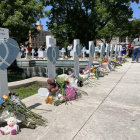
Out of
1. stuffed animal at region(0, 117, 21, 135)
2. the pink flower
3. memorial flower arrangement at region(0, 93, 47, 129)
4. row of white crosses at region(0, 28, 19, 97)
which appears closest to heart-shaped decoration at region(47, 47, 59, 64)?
the pink flower

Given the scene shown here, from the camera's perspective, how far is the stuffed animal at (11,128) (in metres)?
2.41

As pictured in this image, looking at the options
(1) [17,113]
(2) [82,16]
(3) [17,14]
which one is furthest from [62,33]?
(1) [17,113]

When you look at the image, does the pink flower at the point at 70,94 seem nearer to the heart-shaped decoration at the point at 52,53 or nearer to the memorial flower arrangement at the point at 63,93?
the memorial flower arrangement at the point at 63,93

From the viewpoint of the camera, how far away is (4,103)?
2.80 metres

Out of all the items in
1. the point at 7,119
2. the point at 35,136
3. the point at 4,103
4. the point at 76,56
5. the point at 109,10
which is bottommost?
the point at 35,136

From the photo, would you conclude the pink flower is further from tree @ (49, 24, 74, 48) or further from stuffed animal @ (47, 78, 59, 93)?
tree @ (49, 24, 74, 48)

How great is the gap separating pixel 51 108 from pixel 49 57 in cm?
142

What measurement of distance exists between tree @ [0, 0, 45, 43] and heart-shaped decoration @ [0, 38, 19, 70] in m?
12.1

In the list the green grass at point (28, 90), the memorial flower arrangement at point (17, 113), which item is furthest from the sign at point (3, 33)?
the green grass at point (28, 90)

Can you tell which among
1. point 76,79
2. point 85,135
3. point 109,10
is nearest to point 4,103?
point 85,135

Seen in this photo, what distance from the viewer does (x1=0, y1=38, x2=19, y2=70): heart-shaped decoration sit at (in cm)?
284

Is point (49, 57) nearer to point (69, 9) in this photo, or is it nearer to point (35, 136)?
point (35, 136)

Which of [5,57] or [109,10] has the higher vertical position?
[109,10]

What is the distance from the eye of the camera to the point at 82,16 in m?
20.9
